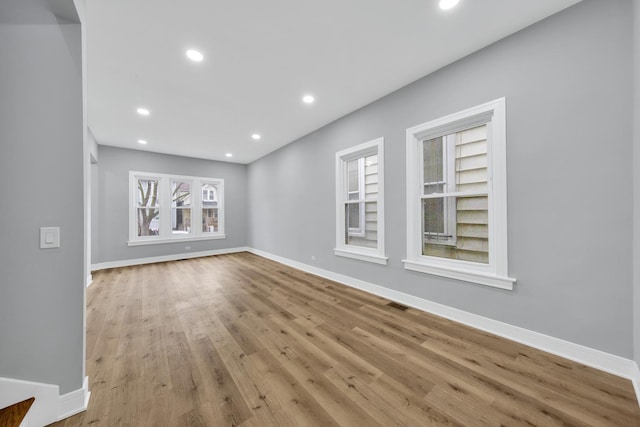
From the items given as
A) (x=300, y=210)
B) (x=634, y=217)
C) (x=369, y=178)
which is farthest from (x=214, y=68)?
(x=634, y=217)

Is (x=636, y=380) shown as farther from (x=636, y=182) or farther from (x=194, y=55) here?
(x=194, y=55)

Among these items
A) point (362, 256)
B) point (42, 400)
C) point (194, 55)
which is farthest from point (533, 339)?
point (194, 55)

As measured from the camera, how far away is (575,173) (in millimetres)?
1788

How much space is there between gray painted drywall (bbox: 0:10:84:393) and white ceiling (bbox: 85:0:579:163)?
804 millimetres

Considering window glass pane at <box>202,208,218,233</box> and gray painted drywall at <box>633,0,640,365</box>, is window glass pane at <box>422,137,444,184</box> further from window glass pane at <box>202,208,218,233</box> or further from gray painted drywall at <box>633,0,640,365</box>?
window glass pane at <box>202,208,218,233</box>

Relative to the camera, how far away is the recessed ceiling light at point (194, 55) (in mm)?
2256

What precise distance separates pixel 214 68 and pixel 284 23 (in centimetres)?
104

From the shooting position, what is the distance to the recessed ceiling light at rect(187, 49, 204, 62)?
226 cm

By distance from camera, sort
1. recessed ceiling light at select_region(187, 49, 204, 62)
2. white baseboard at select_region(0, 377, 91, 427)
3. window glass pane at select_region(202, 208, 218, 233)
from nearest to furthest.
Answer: white baseboard at select_region(0, 377, 91, 427), recessed ceiling light at select_region(187, 49, 204, 62), window glass pane at select_region(202, 208, 218, 233)

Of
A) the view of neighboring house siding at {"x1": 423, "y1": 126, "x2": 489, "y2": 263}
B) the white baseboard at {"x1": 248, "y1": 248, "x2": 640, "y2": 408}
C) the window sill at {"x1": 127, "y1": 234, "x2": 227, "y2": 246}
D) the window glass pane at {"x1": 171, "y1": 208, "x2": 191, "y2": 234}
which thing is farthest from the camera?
the window glass pane at {"x1": 171, "y1": 208, "x2": 191, "y2": 234}

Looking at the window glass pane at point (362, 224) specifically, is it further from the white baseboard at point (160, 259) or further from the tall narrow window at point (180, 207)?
the tall narrow window at point (180, 207)

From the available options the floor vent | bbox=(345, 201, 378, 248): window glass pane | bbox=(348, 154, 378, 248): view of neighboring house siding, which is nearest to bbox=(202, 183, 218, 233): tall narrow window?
bbox=(345, 201, 378, 248): window glass pane

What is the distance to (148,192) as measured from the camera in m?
5.70

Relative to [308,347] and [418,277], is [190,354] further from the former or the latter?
[418,277]
